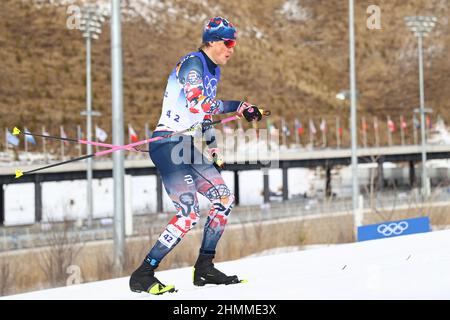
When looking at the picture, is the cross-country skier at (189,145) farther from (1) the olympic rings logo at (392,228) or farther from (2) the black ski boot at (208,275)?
(1) the olympic rings logo at (392,228)

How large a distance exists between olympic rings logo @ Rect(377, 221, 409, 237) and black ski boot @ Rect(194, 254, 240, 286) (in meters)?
3.98

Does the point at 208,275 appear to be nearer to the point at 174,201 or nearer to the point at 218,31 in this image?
the point at 174,201

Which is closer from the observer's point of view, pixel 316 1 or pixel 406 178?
pixel 406 178

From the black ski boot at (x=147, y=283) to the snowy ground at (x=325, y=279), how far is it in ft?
0.16

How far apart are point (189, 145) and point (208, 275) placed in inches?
41.2

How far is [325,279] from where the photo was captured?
5281 millimetres

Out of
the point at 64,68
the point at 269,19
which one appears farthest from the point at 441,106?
the point at 64,68

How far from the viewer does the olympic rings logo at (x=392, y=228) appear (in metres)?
8.88

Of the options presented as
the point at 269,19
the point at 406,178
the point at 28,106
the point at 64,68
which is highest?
the point at 269,19
